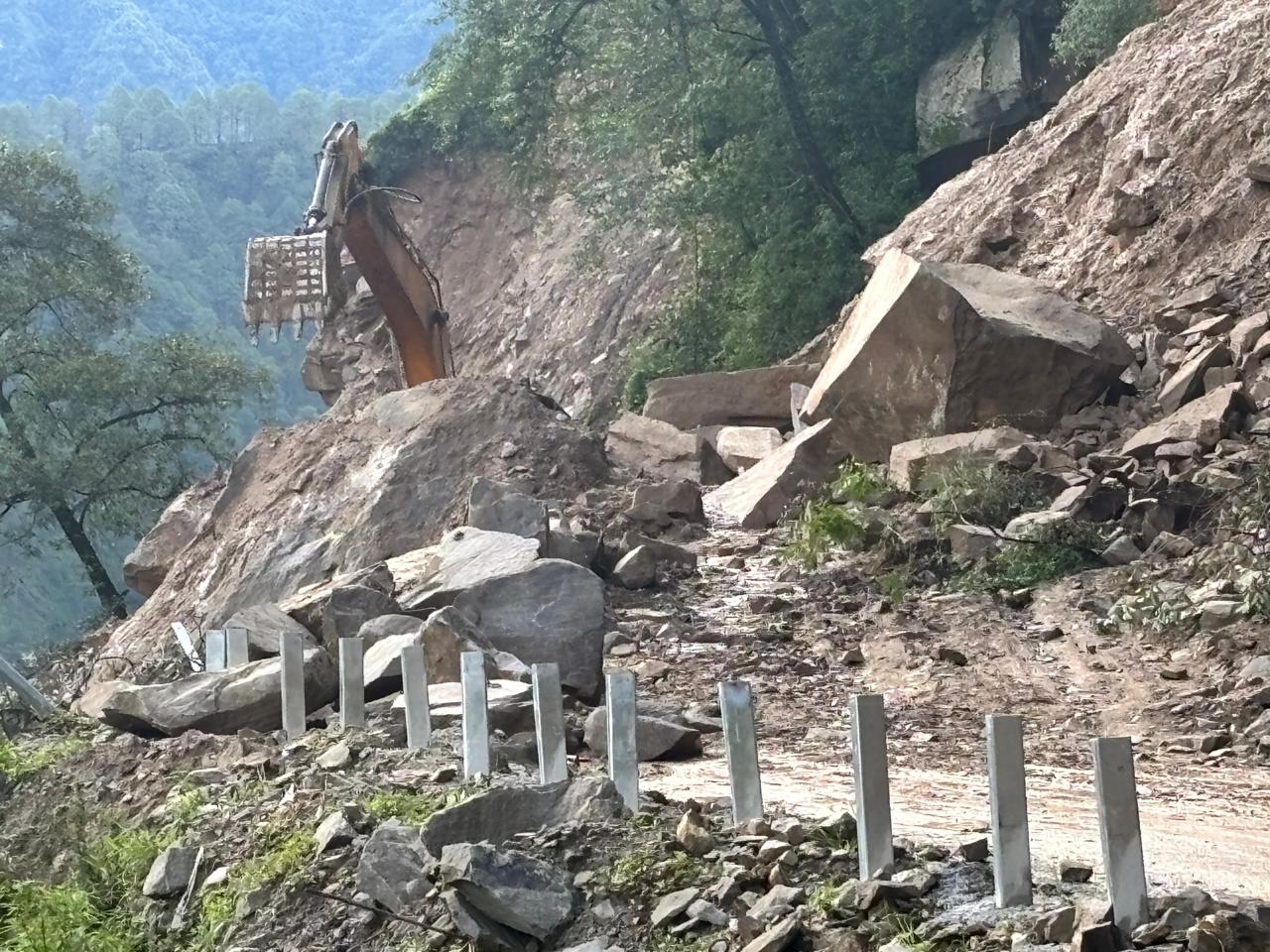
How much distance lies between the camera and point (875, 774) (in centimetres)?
401

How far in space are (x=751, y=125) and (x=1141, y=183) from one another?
22.6 ft

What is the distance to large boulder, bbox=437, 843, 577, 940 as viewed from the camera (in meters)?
4.19

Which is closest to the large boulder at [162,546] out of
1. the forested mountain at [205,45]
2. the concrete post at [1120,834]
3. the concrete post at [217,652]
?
the concrete post at [217,652]

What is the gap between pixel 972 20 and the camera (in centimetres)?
2153

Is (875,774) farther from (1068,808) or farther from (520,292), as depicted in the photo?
(520,292)

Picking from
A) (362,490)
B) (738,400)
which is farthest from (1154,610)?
(738,400)

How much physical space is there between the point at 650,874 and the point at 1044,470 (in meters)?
7.29

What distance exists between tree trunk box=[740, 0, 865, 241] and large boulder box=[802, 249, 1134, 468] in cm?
758

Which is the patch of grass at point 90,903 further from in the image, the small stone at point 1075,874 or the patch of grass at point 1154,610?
the patch of grass at point 1154,610

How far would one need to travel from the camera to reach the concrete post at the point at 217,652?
25.8 feet

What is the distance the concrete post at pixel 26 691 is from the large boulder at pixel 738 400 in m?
9.64

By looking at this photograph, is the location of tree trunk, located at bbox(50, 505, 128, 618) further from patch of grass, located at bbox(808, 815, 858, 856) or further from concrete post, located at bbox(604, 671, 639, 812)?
patch of grass, located at bbox(808, 815, 858, 856)

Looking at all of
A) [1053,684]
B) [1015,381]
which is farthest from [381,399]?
[1053,684]

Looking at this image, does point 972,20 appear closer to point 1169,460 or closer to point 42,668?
point 1169,460
